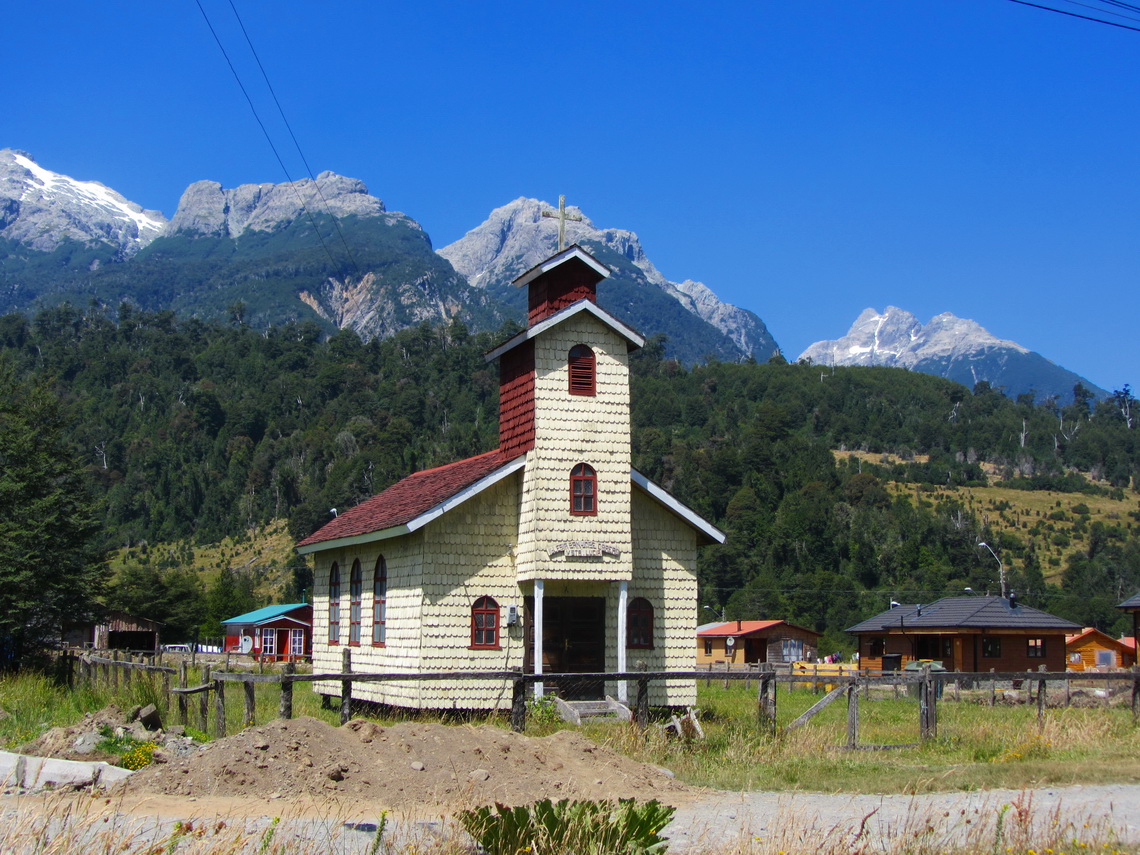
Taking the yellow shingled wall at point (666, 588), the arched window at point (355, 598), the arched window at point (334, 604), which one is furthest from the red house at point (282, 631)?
the yellow shingled wall at point (666, 588)

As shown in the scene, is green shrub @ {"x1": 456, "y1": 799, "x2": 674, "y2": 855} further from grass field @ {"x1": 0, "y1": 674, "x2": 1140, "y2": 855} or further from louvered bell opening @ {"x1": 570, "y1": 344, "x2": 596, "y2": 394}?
louvered bell opening @ {"x1": 570, "y1": 344, "x2": 596, "y2": 394}

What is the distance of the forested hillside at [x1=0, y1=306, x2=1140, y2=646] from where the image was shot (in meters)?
104

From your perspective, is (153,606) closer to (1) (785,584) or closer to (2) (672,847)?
(1) (785,584)

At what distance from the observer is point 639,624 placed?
25016 millimetres

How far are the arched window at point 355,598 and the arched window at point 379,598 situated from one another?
0.95 metres

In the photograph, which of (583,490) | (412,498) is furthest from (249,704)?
(412,498)

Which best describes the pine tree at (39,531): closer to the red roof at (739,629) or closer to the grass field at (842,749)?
the grass field at (842,749)

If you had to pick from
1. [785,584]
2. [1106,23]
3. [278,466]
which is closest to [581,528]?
[1106,23]

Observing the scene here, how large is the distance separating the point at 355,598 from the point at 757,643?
52.6 m

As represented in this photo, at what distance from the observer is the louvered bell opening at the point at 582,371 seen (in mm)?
23984

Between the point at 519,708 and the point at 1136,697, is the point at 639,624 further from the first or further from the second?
the point at 1136,697

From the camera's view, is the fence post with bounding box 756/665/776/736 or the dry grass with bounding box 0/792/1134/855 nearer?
the dry grass with bounding box 0/792/1134/855

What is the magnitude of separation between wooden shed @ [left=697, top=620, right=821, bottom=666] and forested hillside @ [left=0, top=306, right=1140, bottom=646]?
1667 centimetres

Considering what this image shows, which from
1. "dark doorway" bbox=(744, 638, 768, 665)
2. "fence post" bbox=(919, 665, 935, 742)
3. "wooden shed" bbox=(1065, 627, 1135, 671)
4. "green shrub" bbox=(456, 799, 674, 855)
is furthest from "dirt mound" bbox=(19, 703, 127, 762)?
"dark doorway" bbox=(744, 638, 768, 665)
